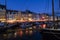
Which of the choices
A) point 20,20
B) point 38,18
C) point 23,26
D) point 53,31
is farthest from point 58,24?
point 38,18

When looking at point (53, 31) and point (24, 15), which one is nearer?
point (53, 31)

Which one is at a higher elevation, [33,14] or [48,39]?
[33,14]

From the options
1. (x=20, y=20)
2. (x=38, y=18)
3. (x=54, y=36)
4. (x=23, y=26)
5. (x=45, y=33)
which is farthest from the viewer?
(x=38, y=18)

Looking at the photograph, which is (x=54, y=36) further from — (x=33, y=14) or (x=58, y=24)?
(x=33, y=14)

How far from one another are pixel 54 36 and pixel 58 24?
97.7 inches

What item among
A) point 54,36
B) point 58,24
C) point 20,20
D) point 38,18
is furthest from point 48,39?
point 38,18

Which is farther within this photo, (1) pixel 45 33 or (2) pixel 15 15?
(2) pixel 15 15

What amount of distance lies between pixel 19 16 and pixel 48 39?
27.5 meters

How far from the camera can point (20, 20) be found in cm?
3612

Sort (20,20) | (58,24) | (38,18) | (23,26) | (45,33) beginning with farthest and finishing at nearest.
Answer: (38,18), (20,20), (23,26), (58,24), (45,33)

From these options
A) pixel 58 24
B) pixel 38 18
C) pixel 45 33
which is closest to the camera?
pixel 45 33

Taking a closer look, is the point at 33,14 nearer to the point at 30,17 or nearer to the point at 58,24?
the point at 30,17

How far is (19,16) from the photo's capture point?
38.2m

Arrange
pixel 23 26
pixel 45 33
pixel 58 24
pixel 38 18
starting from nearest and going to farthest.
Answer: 1. pixel 45 33
2. pixel 58 24
3. pixel 23 26
4. pixel 38 18
